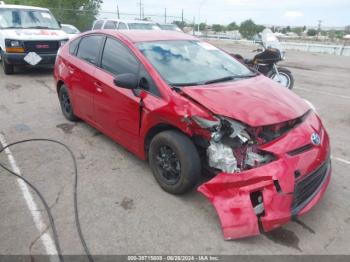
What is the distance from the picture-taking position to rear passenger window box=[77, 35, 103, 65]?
15.4ft

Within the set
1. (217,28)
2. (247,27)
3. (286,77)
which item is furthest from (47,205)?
(217,28)

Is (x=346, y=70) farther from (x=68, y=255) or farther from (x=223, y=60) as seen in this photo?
(x=68, y=255)

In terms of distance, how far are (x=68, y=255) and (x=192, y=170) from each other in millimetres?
1336

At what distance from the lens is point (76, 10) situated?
82.9 feet

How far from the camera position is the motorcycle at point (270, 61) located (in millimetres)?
8008

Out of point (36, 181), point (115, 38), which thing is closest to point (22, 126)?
point (36, 181)

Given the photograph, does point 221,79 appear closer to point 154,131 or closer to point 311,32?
point 154,131

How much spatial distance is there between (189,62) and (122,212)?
1.94 metres

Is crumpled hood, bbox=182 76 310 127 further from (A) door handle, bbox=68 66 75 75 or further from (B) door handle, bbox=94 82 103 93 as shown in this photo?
(A) door handle, bbox=68 66 75 75

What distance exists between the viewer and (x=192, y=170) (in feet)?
10.7

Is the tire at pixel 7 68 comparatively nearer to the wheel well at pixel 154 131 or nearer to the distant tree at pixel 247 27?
the wheel well at pixel 154 131

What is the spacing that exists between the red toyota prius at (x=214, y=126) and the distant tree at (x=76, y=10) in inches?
894

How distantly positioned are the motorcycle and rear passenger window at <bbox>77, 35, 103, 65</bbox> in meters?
4.02

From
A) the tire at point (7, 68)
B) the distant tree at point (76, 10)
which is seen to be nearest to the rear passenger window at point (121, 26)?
the tire at point (7, 68)
